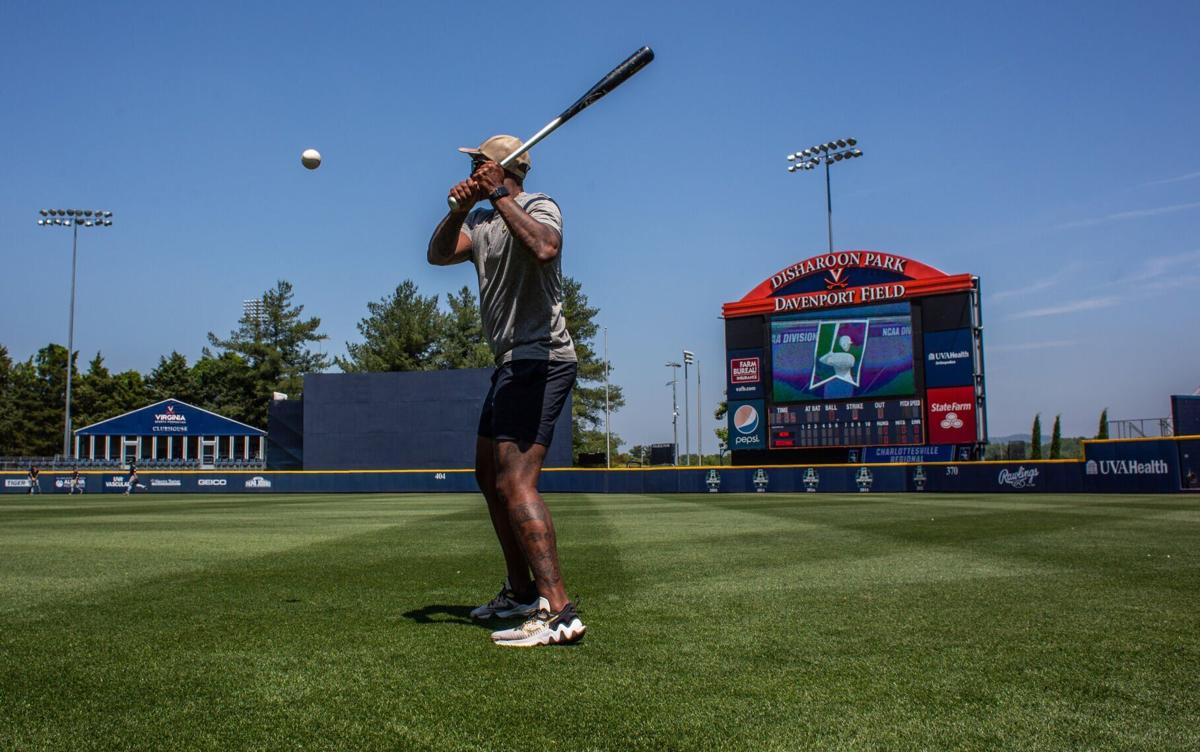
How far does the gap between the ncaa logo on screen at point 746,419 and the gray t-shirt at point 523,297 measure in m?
28.0

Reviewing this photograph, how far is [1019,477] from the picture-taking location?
26656 millimetres

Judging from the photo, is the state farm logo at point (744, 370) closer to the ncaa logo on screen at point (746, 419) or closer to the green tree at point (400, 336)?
the ncaa logo on screen at point (746, 419)

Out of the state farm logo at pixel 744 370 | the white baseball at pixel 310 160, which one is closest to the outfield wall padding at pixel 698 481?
the state farm logo at pixel 744 370

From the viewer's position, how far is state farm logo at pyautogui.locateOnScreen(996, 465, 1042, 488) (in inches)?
1041

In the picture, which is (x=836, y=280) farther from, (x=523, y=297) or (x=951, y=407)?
(x=523, y=297)

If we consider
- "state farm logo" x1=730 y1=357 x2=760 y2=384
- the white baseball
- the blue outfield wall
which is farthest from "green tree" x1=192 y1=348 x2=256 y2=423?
the white baseball

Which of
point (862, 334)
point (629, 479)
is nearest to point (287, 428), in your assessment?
point (629, 479)

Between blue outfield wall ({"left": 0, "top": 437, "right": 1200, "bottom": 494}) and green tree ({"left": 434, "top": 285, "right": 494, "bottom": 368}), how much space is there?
28.4 meters

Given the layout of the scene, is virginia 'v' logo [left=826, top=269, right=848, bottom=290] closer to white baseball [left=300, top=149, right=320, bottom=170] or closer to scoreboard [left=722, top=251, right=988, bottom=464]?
scoreboard [left=722, top=251, right=988, bottom=464]

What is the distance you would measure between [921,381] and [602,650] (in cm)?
2799

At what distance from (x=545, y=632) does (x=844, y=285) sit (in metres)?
29.4

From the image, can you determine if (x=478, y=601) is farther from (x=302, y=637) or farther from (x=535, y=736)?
(x=535, y=736)

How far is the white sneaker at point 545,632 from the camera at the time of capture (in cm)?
344

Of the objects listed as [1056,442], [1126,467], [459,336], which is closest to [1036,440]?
[1056,442]
